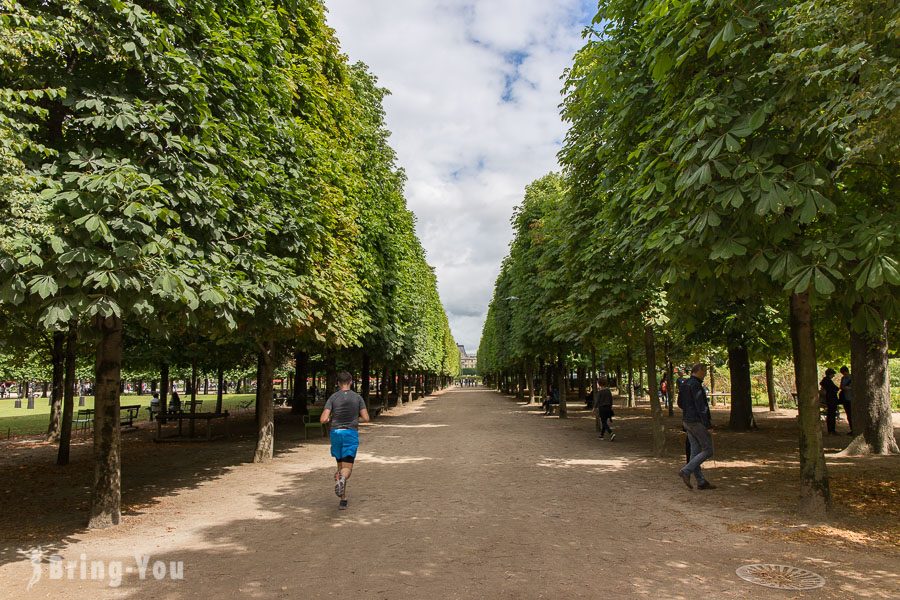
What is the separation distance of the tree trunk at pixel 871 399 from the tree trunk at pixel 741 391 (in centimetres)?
602

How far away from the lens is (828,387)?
17656 mm

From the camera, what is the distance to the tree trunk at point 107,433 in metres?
7.96

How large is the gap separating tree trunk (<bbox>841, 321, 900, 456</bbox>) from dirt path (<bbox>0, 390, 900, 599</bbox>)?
4.74 metres

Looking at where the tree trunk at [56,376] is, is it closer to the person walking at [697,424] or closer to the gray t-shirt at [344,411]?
the gray t-shirt at [344,411]

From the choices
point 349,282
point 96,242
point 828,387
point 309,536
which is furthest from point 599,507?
point 828,387

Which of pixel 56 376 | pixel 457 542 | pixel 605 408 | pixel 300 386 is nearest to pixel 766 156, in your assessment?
pixel 457 542

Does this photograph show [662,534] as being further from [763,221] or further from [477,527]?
[763,221]

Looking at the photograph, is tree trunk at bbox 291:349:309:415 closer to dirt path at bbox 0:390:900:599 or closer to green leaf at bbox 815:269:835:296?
dirt path at bbox 0:390:900:599

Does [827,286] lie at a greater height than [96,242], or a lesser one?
lesser

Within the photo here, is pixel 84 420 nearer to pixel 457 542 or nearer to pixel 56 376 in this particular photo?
pixel 56 376

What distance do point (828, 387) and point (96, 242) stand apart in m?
20.8

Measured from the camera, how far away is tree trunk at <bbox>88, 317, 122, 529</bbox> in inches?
313

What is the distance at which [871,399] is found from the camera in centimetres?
1309

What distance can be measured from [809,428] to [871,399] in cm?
743
